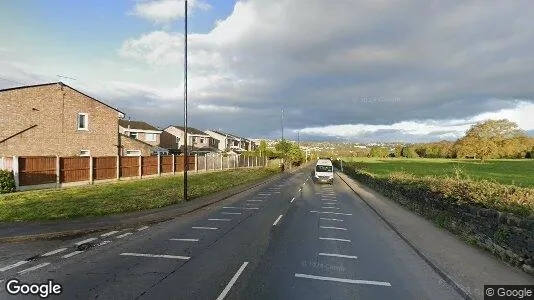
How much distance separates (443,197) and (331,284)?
9.70m

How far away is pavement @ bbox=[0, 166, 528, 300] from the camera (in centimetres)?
738

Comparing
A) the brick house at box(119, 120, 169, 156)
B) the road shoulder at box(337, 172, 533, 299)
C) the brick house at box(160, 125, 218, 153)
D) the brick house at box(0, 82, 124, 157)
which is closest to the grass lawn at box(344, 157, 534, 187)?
the road shoulder at box(337, 172, 533, 299)

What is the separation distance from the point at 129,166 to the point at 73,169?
6527mm

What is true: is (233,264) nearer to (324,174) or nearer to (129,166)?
(129,166)

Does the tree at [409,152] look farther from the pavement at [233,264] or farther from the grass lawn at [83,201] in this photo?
the pavement at [233,264]

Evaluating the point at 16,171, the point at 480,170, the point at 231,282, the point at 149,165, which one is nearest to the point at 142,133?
the point at 149,165

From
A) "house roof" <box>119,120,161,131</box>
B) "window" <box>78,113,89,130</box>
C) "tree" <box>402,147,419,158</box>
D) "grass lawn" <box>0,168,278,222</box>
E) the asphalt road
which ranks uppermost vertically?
"house roof" <box>119,120,161,131</box>

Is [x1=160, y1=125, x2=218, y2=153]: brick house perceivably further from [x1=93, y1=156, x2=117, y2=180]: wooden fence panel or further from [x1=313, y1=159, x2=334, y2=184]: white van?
[x1=93, y1=156, x2=117, y2=180]: wooden fence panel

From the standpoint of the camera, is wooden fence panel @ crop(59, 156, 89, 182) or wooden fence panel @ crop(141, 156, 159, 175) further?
wooden fence panel @ crop(141, 156, 159, 175)

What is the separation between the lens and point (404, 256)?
10.6 metres

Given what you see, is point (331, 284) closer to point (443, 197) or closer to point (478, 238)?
point (478, 238)

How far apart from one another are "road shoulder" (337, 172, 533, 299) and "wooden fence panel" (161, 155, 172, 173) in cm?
2677

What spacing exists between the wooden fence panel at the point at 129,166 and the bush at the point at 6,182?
33.0 feet

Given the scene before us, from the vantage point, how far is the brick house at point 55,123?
3059cm
